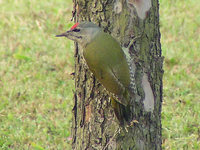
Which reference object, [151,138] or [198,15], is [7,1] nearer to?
[198,15]

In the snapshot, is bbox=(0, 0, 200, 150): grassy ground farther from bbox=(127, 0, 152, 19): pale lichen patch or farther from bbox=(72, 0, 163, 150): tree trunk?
bbox=(127, 0, 152, 19): pale lichen patch

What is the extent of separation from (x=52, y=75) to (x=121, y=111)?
2592 mm

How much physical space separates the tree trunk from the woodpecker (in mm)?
91

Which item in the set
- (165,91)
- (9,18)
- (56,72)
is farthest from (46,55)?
(165,91)

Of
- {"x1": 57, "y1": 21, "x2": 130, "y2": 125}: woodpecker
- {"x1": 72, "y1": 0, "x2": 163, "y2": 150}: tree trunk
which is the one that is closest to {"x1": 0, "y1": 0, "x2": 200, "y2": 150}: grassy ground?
{"x1": 72, "y1": 0, "x2": 163, "y2": 150}: tree trunk

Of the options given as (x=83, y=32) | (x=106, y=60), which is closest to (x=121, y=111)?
(x=106, y=60)

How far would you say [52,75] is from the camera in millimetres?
5746

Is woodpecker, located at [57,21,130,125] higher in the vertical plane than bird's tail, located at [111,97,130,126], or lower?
higher

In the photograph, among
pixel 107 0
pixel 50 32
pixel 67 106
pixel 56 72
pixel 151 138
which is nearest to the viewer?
pixel 107 0

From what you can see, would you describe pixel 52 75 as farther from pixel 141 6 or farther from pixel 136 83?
pixel 141 6

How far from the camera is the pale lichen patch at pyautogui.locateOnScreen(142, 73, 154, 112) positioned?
3.39 metres

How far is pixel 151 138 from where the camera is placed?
354 cm

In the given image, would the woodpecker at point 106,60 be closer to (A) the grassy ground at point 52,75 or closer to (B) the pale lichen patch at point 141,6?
(B) the pale lichen patch at point 141,6

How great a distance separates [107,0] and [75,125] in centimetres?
113
